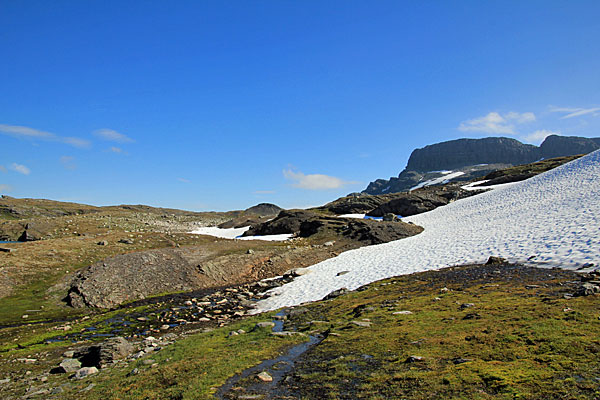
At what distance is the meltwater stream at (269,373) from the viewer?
877 centimetres

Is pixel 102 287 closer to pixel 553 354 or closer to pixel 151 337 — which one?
pixel 151 337

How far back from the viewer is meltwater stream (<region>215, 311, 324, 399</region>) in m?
8.77

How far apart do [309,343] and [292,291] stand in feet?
44.4

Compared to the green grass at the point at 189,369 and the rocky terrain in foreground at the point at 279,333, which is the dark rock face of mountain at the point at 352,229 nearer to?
the rocky terrain in foreground at the point at 279,333

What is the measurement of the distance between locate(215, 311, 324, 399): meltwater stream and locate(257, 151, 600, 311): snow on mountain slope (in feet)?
36.2

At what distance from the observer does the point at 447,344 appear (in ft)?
33.7

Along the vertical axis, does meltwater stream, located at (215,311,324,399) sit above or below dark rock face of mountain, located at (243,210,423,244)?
below

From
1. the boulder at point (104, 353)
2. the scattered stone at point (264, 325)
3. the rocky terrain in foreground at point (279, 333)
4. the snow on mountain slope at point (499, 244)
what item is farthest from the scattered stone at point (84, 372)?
the snow on mountain slope at point (499, 244)

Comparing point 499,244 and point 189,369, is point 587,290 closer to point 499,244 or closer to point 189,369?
point 499,244

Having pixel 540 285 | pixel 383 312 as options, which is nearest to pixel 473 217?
pixel 540 285

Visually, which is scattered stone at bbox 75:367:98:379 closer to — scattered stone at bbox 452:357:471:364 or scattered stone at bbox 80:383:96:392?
scattered stone at bbox 80:383:96:392

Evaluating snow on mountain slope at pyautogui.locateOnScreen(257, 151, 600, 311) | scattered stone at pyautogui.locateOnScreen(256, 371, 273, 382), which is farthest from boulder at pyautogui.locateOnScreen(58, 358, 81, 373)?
snow on mountain slope at pyautogui.locateOnScreen(257, 151, 600, 311)

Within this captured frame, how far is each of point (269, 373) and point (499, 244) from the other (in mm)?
25347

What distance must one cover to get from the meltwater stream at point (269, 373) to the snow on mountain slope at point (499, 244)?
36.2ft
